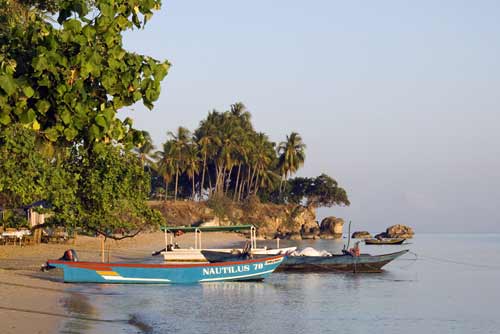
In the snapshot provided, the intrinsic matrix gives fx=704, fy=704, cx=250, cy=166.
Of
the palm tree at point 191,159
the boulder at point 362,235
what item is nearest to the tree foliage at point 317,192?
the boulder at point 362,235

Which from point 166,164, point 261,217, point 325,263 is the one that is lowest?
point 325,263

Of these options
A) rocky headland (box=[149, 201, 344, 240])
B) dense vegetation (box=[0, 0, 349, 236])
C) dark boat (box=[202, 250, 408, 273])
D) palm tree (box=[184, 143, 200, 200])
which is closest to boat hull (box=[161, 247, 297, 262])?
dark boat (box=[202, 250, 408, 273])

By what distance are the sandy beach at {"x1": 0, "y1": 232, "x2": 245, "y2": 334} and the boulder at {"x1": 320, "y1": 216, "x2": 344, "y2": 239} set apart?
6074 cm

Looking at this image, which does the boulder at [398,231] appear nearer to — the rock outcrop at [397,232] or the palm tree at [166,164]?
the rock outcrop at [397,232]

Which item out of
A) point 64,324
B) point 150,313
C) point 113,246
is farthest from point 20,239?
point 64,324

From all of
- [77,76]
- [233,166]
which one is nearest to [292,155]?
[233,166]

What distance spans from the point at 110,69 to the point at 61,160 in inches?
904

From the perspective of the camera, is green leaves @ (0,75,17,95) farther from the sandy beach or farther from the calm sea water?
the calm sea water

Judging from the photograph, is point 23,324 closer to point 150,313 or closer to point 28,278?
point 150,313

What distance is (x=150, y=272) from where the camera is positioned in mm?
27266

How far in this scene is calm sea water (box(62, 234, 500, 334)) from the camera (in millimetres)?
20156

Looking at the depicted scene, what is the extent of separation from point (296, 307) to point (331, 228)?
83.4 m

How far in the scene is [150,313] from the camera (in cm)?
2133

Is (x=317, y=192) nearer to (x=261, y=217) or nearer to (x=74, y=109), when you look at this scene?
(x=261, y=217)
